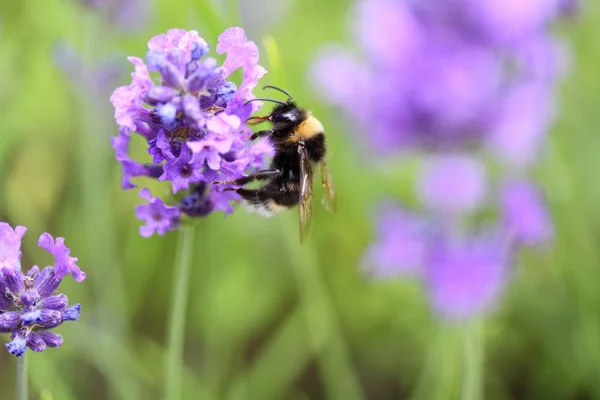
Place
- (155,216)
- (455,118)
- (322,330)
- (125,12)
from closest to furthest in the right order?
1. (155,216)
2. (322,330)
3. (455,118)
4. (125,12)

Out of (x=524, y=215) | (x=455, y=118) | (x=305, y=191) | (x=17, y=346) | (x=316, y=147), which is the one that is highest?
(x=455, y=118)

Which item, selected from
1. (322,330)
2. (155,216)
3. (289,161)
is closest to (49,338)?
(155,216)

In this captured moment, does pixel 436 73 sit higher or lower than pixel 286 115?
higher

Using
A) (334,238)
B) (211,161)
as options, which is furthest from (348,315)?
(211,161)

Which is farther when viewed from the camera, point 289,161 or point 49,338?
point 289,161

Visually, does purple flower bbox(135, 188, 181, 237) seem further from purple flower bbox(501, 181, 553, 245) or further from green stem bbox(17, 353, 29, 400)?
purple flower bbox(501, 181, 553, 245)

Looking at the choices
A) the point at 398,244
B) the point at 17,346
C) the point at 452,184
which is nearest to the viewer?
the point at 17,346

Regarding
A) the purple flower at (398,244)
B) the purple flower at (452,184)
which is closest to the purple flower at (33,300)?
the purple flower at (398,244)

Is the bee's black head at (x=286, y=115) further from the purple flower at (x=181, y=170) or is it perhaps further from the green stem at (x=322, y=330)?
the green stem at (x=322, y=330)

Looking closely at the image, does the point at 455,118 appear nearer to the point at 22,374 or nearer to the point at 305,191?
the point at 305,191
